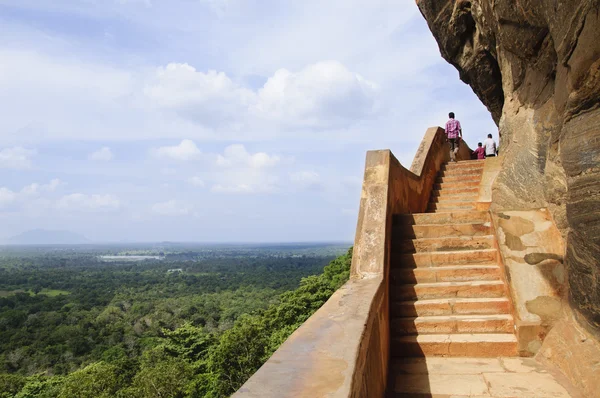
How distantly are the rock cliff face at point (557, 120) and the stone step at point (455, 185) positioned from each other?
1.35 metres

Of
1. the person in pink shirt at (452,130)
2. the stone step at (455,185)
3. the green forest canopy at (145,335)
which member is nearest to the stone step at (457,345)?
Result: the stone step at (455,185)

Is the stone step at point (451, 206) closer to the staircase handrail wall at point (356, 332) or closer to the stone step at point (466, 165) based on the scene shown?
the staircase handrail wall at point (356, 332)

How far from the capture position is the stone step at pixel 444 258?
444cm

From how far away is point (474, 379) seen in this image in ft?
10.1

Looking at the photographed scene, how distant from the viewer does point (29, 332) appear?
46.1 m

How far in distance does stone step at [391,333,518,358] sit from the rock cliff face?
0.69 meters

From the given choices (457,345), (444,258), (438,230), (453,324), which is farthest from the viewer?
(438,230)

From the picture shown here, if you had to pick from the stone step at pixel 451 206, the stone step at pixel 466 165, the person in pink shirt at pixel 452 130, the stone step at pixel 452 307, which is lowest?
the stone step at pixel 452 307

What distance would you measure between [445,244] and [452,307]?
922mm

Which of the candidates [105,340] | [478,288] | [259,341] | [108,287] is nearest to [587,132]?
[478,288]

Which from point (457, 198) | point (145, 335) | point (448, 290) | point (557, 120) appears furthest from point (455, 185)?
point (145, 335)

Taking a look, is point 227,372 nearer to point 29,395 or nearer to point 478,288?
point 29,395

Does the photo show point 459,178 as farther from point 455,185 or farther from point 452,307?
point 452,307

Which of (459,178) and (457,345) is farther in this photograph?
(459,178)
